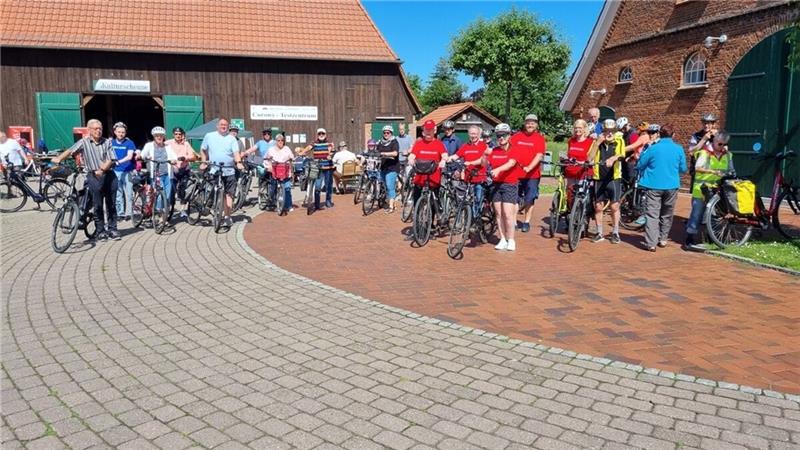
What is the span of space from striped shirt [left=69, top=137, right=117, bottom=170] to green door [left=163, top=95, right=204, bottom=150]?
1645 centimetres

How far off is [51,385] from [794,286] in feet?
23.8

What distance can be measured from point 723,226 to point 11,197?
1421 centimetres

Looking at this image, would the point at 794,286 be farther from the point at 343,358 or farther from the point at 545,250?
the point at 343,358

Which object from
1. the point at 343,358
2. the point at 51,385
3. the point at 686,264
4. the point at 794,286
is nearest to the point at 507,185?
the point at 686,264

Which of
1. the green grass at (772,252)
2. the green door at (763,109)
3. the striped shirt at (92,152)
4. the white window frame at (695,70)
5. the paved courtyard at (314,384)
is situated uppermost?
the white window frame at (695,70)

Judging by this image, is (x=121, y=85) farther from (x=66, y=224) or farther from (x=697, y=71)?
(x=697, y=71)

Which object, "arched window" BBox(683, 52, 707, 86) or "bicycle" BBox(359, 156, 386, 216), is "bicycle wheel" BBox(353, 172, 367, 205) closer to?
"bicycle" BBox(359, 156, 386, 216)

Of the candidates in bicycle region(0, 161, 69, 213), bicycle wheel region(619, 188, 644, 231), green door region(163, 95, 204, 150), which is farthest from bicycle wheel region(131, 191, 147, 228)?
green door region(163, 95, 204, 150)

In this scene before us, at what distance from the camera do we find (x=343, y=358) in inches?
175

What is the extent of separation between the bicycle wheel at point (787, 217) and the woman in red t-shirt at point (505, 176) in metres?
4.26

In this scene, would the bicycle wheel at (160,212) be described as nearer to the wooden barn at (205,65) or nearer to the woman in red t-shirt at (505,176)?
the woman in red t-shirt at (505,176)

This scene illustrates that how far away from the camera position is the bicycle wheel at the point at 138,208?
1044cm

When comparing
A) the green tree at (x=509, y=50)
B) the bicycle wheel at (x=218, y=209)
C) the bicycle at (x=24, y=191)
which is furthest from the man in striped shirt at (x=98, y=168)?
the green tree at (x=509, y=50)

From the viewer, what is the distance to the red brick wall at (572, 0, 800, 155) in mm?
15094
